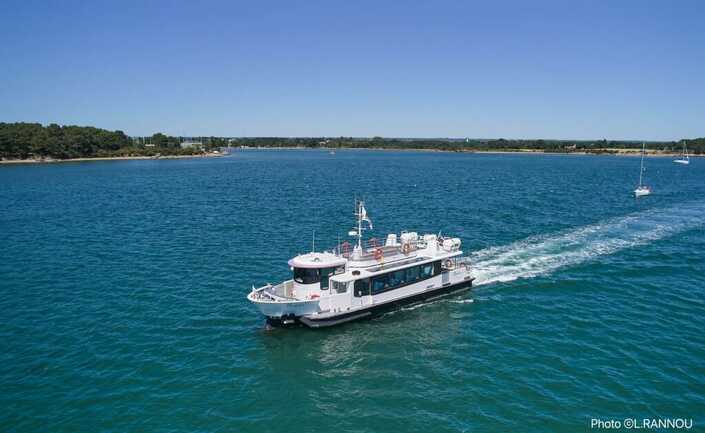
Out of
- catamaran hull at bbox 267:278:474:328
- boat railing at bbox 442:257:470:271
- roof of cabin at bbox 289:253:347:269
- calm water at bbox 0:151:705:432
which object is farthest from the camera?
boat railing at bbox 442:257:470:271

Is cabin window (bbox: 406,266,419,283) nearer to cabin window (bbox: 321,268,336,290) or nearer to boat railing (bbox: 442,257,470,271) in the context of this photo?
boat railing (bbox: 442,257,470,271)

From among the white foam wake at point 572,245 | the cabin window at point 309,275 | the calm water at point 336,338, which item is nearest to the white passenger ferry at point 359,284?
the cabin window at point 309,275

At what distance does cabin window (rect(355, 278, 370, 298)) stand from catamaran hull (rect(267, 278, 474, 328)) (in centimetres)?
133

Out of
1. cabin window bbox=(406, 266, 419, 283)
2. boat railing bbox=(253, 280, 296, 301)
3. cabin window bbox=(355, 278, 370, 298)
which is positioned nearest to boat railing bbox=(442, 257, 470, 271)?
cabin window bbox=(406, 266, 419, 283)

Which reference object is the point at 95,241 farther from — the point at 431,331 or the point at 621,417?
the point at 621,417

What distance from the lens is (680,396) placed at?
93.0 feet

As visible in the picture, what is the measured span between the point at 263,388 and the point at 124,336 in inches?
539

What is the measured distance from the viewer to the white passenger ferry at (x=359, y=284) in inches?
1467

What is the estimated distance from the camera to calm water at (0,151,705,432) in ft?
88.5

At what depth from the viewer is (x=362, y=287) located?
39.8 meters

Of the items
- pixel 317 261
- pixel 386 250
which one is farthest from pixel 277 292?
pixel 386 250

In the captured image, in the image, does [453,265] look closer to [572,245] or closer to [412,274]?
[412,274]

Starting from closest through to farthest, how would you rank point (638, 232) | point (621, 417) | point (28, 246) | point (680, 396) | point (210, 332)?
point (621, 417) → point (680, 396) → point (210, 332) → point (28, 246) → point (638, 232)

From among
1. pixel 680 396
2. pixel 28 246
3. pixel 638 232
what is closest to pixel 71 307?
pixel 28 246
